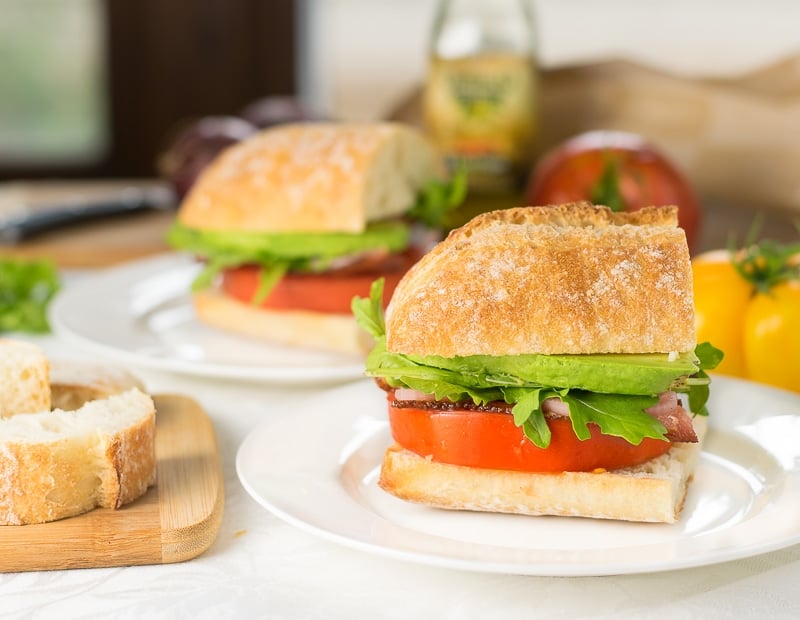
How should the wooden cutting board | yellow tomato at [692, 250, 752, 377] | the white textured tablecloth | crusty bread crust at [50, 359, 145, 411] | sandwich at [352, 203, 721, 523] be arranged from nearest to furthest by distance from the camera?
the white textured tablecloth, the wooden cutting board, sandwich at [352, 203, 721, 523], crusty bread crust at [50, 359, 145, 411], yellow tomato at [692, 250, 752, 377]

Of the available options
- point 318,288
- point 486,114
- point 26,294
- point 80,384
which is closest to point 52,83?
point 486,114

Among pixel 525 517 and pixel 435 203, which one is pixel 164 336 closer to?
pixel 435 203

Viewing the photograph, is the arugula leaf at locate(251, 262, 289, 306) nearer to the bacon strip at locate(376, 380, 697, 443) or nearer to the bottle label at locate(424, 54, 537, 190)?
the bottle label at locate(424, 54, 537, 190)

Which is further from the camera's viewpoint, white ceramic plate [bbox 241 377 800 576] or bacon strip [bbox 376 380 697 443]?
bacon strip [bbox 376 380 697 443]

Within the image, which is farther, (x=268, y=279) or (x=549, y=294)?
(x=268, y=279)

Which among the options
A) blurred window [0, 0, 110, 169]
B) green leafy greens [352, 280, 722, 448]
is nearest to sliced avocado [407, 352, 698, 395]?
green leafy greens [352, 280, 722, 448]

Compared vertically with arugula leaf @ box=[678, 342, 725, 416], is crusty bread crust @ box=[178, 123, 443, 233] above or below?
above

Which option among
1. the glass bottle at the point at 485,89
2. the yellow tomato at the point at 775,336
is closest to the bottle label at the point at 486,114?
the glass bottle at the point at 485,89
